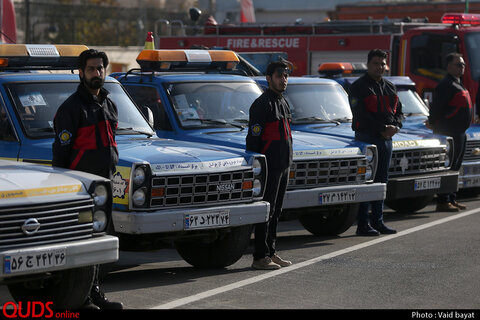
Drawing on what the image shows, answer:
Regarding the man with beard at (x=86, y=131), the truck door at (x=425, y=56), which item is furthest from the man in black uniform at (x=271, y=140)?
the truck door at (x=425, y=56)

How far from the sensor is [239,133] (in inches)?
436

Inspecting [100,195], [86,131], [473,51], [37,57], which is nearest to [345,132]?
[37,57]

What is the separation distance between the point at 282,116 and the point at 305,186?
1544 mm

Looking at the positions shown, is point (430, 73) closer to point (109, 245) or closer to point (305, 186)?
point (305, 186)

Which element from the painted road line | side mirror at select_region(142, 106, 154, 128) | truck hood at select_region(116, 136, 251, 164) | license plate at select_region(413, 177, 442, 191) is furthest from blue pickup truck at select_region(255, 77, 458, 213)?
truck hood at select_region(116, 136, 251, 164)

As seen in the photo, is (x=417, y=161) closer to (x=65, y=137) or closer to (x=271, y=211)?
(x=271, y=211)

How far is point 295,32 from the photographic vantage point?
22.1 m

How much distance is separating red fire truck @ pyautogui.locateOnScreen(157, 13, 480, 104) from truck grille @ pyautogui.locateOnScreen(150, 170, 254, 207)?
1068cm

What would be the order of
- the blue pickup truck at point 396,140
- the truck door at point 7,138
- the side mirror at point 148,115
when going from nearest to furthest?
the truck door at point 7,138
the side mirror at point 148,115
the blue pickup truck at point 396,140

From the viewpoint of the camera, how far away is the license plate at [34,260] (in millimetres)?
6512

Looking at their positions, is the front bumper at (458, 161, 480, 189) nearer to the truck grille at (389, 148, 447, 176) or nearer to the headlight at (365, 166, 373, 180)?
the truck grille at (389, 148, 447, 176)

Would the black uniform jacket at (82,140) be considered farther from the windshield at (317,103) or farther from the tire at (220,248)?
the windshield at (317,103)

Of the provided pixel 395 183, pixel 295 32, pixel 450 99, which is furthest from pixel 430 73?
pixel 395 183

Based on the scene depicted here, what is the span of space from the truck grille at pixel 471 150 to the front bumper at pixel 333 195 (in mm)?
3932
